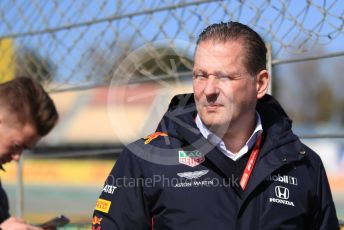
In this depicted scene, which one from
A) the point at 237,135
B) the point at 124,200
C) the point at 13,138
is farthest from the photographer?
the point at 13,138

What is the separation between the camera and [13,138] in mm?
2584

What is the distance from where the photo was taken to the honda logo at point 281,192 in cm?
231

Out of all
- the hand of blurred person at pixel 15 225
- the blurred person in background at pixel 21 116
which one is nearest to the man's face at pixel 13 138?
the blurred person in background at pixel 21 116

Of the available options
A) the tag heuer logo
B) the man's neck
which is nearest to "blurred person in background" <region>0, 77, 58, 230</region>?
the tag heuer logo

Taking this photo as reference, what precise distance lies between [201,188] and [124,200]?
10.2 inches

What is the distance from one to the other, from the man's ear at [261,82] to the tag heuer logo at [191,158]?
1.12ft

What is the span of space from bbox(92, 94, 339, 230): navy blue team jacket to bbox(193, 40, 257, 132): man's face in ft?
0.31

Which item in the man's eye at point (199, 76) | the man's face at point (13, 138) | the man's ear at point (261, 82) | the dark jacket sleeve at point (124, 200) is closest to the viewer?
the dark jacket sleeve at point (124, 200)

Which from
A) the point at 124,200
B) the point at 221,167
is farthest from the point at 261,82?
the point at 124,200

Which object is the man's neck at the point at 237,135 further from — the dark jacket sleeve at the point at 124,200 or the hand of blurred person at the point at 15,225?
the hand of blurred person at the point at 15,225

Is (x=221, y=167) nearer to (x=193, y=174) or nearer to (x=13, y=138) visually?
(x=193, y=174)

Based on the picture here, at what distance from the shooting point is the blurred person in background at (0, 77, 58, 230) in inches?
102

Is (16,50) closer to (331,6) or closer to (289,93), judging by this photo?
(331,6)

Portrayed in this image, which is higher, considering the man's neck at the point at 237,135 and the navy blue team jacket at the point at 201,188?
the man's neck at the point at 237,135
